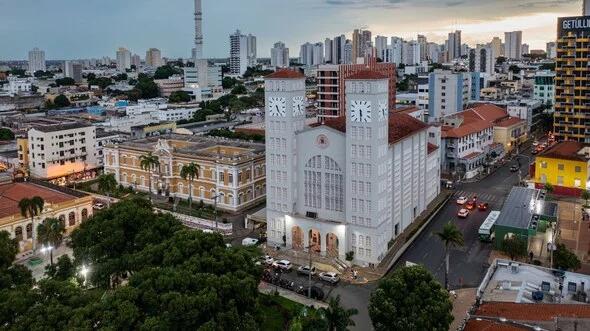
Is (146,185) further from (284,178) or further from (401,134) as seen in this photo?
(401,134)

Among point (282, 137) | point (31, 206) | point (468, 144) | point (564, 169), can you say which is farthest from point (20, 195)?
point (564, 169)

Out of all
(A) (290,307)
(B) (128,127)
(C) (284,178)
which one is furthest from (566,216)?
(B) (128,127)

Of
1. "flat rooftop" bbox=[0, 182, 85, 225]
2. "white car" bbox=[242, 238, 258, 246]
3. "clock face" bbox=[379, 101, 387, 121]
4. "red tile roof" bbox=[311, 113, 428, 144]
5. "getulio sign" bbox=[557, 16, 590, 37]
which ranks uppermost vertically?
"getulio sign" bbox=[557, 16, 590, 37]

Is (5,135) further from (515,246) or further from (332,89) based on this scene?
(515,246)

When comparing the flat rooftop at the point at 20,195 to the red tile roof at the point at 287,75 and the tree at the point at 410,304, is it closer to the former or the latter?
the red tile roof at the point at 287,75

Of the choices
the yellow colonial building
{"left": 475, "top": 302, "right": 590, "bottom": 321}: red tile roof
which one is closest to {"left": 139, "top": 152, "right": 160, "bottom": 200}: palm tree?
the yellow colonial building

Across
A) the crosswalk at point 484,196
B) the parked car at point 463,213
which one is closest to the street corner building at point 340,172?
the parked car at point 463,213

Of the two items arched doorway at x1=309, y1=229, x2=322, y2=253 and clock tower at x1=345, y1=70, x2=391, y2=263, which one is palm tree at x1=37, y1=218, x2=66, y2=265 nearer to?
arched doorway at x1=309, y1=229, x2=322, y2=253
